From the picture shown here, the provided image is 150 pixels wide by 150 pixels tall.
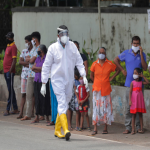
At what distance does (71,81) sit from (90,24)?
7.24 meters

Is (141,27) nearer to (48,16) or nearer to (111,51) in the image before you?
(111,51)

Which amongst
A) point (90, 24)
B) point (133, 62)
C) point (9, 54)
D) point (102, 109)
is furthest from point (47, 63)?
point (90, 24)

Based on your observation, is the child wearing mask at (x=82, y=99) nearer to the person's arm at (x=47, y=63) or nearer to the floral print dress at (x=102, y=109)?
the floral print dress at (x=102, y=109)

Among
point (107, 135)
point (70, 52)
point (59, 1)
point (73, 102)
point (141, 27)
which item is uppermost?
point (59, 1)

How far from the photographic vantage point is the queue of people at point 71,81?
7594mm

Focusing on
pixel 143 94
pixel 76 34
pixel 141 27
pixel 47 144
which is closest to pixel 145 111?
pixel 143 94

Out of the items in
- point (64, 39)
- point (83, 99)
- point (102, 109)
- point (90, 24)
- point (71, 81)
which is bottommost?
point (102, 109)

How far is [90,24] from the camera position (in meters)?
14.7

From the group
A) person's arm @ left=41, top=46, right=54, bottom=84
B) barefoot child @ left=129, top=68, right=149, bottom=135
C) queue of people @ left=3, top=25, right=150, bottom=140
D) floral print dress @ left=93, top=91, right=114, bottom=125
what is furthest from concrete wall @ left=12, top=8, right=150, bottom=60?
person's arm @ left=41, top=46, right=54, bottom=84

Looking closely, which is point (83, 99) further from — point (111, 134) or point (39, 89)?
point (39, 89)

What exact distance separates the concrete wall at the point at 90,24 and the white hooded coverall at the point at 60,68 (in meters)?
6.30

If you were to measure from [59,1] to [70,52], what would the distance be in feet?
32.2

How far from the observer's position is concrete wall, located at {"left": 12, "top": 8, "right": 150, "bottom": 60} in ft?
45.5

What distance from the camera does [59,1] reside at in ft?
56.1
